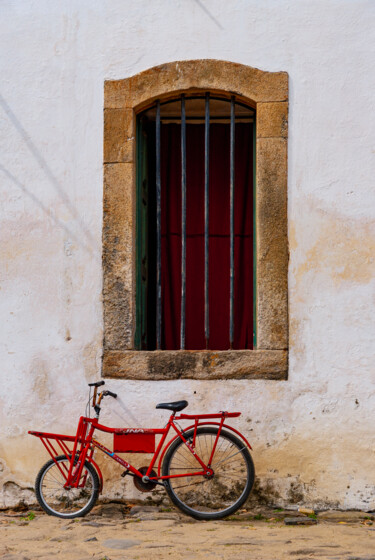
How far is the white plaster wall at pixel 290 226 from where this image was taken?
17.7 feet

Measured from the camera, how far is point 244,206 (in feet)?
20.9

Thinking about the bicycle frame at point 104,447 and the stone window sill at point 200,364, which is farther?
the stone window sill at point 200,364

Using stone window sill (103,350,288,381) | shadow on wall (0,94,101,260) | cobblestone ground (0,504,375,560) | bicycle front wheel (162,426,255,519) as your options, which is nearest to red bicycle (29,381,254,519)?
bicycle front wheel (162,426,255,519)

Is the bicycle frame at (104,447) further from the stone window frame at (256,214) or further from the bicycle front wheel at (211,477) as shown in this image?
the stone window frame at (256,214)

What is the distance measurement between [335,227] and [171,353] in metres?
1.47

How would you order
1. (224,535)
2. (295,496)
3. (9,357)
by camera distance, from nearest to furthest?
1. (224,535)
2. (295,496)
3. (9,357)

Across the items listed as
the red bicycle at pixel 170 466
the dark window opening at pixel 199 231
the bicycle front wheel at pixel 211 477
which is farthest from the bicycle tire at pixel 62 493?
the dark window opening at pixel 199 231

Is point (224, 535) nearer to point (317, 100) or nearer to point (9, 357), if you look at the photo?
point (9, 357)

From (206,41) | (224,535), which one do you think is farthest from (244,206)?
(224,535)

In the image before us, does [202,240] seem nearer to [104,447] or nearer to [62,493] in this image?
[104,447]

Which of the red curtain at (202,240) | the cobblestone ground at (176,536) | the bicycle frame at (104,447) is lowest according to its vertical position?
the cobblestone ground at (176,536)

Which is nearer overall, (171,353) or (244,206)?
(171,353)

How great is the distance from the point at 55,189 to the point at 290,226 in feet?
5.74

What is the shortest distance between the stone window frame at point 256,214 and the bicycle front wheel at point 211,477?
47 cm
